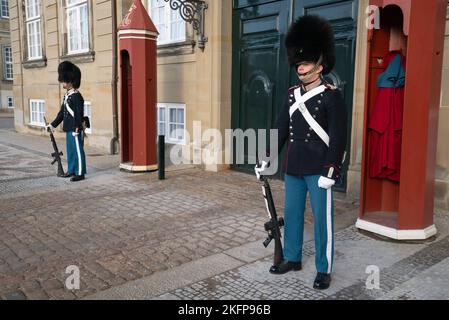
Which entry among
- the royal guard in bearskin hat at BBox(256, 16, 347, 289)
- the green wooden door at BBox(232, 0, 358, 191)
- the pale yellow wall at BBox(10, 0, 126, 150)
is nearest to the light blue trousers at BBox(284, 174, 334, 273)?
the royal guard in bearskin hat at BBox(256, 16, 347, 289)

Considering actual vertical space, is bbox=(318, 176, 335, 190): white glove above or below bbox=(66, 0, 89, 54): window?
below

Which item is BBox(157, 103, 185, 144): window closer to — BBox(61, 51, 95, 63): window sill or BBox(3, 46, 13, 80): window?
BBox(61, 51, 95, 63): window sill

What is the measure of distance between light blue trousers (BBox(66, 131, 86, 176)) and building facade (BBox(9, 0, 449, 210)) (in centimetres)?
227

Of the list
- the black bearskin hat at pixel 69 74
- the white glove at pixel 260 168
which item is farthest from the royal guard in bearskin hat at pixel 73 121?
the white glove at pixel 260 168

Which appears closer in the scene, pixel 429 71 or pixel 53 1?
pixel 429 71

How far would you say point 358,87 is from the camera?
20.2 ft

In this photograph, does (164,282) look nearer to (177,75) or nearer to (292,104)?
(292,104)

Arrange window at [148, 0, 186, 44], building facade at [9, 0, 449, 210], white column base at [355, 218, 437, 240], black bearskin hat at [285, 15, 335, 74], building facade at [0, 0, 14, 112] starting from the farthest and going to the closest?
building facade at [0, 0, 14, 112], window at [148, 0, 186, 44], building facade at [9, 0, 449, 210], white column base at [355, 218, 437, 240], black bearskin hat at [285, 15, 335, 74]

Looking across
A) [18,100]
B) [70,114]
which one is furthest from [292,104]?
[18,100]

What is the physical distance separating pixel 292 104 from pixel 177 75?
20.9ft

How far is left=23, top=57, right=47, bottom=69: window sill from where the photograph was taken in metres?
15.2

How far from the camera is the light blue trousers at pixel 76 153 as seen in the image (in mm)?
7754

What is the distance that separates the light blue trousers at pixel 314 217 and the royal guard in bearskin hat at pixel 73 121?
4984 millimetres

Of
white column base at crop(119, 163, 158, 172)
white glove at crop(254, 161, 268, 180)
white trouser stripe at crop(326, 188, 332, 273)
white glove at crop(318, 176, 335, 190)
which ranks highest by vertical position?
white glove at crop(254, 161, 268, 180)
